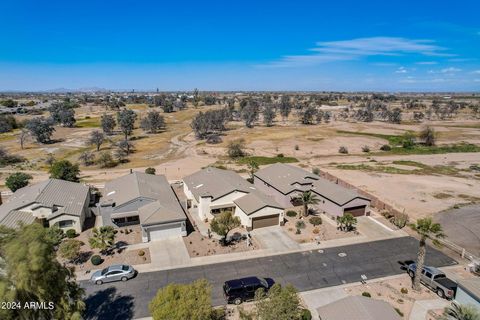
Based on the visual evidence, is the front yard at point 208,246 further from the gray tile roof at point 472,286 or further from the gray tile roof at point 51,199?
the gray tile roof at point 472,286

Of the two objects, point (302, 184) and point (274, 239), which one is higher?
point (302, 184)

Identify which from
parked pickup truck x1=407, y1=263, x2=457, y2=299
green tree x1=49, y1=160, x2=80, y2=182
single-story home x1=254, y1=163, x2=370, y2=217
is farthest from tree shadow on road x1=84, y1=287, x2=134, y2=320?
green tree x1=49, y1=160, x2=80, y2=182

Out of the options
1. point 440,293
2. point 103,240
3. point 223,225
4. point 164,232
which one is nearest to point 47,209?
point 103,240

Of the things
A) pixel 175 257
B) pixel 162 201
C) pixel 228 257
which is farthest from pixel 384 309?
pixel 162 201

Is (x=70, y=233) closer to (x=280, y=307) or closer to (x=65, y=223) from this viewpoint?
(x=65, y=223)

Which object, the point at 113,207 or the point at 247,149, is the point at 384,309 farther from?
the point at 247,149

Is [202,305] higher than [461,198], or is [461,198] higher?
[202,305]
